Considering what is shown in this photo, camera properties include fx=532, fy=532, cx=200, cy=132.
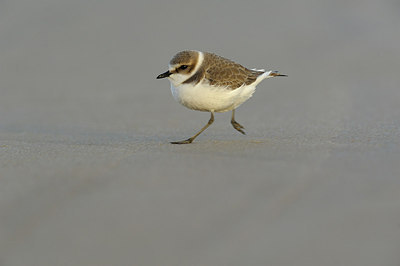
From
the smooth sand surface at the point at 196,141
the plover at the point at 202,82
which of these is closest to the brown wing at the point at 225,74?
the plover at the point at 202,82

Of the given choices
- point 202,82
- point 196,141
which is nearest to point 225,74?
point 202,82

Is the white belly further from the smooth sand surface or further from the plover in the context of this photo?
the smooth sand surface

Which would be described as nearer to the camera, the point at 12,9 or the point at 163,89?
the point at 163,89

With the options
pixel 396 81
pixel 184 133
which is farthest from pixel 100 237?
pixel 396 81

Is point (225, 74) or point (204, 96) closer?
point (204, 96)

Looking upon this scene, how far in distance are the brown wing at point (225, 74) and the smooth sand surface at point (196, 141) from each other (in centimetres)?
52

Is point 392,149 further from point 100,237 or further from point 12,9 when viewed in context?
point 12,9

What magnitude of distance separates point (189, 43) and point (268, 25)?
4.08 feet

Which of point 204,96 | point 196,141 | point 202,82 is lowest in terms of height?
point 196,141

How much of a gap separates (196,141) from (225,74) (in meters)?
0.66

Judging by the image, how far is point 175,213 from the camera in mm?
2848

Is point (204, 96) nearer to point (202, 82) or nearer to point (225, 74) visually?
point (202, 82)

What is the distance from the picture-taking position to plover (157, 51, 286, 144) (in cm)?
458

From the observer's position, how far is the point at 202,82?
4.60 meters
